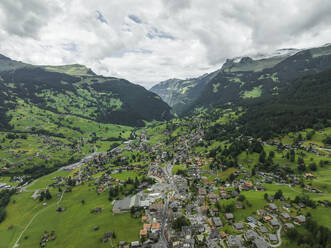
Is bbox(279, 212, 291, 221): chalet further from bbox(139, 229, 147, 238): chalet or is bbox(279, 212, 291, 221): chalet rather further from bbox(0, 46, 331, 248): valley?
bbox(139, 229, 147, 238): chalet

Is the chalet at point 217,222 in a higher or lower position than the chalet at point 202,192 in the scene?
lower

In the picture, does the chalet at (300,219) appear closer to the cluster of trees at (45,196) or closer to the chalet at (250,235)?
the chalet at (250,235)

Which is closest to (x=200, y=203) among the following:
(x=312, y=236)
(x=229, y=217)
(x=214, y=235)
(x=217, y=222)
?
(x=217, y=222)

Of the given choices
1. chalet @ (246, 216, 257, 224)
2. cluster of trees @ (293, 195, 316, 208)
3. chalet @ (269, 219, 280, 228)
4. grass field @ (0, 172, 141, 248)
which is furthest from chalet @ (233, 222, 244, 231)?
grass field @ (0, 172, 141, 248)

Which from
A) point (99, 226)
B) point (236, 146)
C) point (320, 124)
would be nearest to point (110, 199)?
point (99, 226)

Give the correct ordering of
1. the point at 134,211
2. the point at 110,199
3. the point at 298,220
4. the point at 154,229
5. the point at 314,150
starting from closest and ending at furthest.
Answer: the point at 298,220 < the point at 154,229 < the point at 134,211 < the point at 110,199 < the point at 314,150

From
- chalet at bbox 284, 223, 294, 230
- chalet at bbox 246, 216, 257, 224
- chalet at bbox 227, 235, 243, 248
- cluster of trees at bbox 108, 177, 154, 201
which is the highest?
chalet at bbox 284, 223, 294, 230

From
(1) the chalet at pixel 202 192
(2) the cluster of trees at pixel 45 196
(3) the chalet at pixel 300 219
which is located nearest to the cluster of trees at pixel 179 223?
(1) the chalet at pixel 202 192

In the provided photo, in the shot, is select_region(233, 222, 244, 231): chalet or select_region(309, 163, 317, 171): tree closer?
select_region(233, 222, 244, 231): chalet

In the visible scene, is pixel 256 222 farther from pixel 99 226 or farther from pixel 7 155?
pixel 7 155
